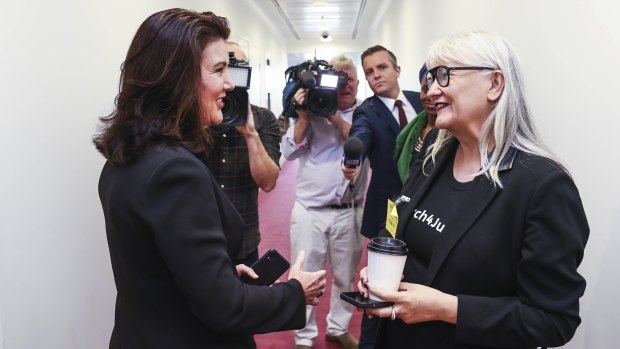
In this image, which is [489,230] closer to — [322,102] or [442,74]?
[442,74]

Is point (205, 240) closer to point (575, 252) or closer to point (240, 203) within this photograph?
point (575, 252)

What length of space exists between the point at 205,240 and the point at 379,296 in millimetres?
417

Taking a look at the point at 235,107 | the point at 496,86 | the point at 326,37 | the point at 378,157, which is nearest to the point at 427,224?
the point at 496,86

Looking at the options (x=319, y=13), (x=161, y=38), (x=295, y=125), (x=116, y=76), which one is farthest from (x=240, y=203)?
(x=319, y=13)

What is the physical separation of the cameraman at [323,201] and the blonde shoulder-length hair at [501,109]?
1270 mm

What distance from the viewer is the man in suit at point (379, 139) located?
212cm

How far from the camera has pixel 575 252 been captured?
34.9 inches

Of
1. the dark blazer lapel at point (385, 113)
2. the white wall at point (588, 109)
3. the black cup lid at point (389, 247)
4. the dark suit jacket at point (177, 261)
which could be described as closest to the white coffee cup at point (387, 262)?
the black cup lid at point (389, 247)

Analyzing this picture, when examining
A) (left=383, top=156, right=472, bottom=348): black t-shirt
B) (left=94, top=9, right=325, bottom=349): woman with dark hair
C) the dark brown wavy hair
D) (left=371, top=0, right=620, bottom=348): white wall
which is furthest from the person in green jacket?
the dark brown wavy hair

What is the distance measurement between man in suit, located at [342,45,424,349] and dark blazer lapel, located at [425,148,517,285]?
106 centimetres

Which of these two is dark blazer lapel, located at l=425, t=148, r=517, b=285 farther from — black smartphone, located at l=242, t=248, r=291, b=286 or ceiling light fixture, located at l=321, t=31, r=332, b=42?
Result: ceiling light fixture, located at l=321, t=31, r=332, b=42

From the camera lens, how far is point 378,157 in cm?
215

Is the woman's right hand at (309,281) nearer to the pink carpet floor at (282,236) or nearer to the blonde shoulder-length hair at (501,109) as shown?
the blonde shoulder-length hair at (501,109)

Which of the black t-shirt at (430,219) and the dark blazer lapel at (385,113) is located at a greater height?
the dark blazer lapel at (385,113)
